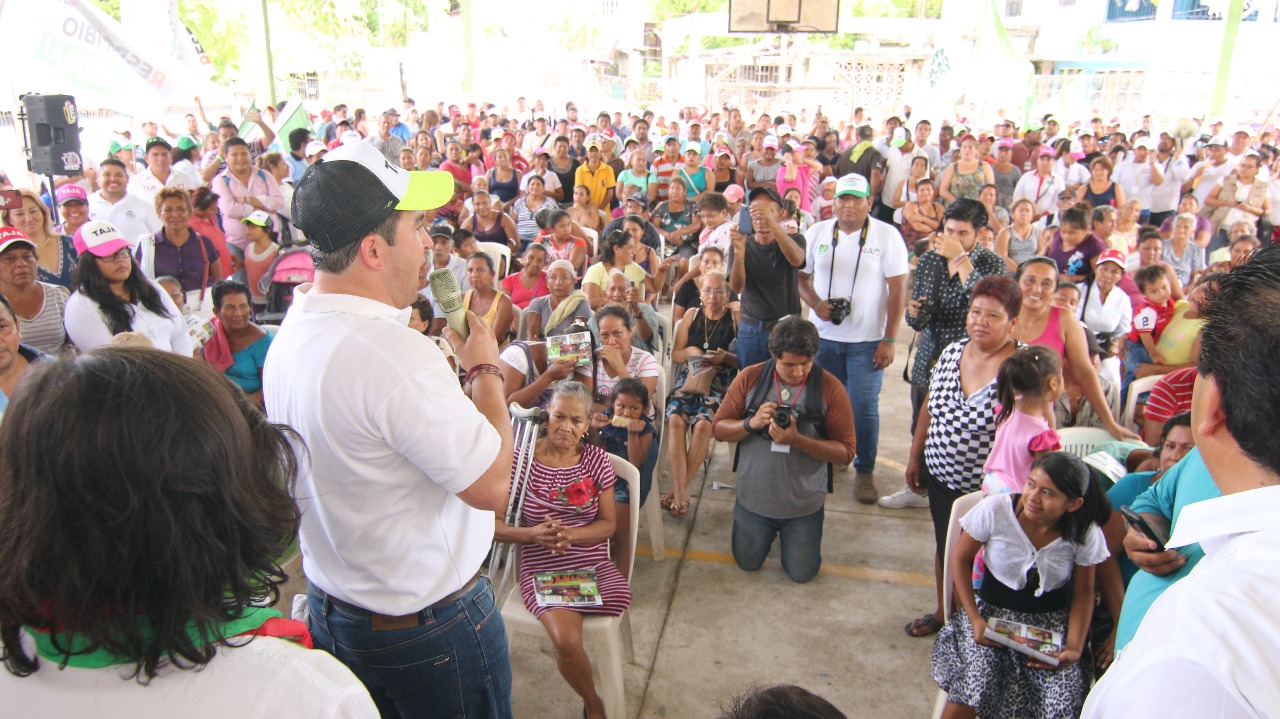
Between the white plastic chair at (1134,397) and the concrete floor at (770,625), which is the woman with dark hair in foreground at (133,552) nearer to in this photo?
the concrete floor at (770,625)

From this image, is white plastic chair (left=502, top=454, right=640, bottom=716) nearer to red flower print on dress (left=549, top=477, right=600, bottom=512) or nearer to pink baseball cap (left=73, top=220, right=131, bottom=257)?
red flower print on dress (left=549, top=477, right=600, bottom=512)

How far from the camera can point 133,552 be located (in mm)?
769

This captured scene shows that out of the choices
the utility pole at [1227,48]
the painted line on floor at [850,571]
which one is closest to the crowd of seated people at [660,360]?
the painted line on floor at [850,571]

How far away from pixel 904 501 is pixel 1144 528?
2623 mm

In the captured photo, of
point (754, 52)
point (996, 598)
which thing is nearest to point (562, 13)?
point (754, 52)

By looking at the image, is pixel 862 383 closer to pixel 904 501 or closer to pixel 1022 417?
pixel 904 501

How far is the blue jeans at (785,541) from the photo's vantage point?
374 cm

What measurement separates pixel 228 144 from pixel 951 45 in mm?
12912

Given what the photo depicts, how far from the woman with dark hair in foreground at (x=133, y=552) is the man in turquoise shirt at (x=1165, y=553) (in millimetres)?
1614

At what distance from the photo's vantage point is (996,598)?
258 cm

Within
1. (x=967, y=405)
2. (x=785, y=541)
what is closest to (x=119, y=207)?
(x=785, y=541)

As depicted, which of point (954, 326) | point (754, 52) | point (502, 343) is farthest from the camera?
point (754, 52)

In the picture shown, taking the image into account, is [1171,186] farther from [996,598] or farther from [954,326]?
[996,598]

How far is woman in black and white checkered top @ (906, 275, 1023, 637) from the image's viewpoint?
3154 mm
